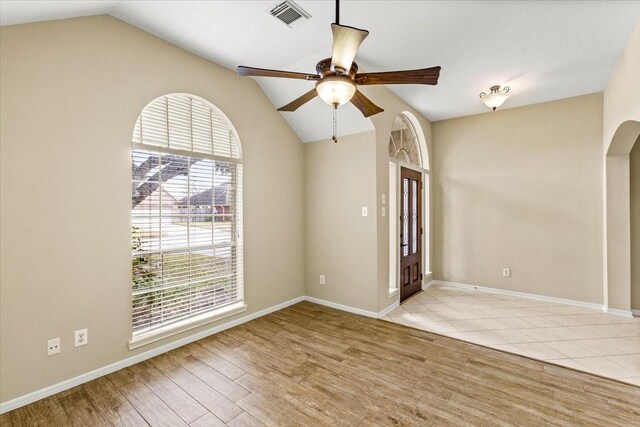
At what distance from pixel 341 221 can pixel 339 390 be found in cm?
219

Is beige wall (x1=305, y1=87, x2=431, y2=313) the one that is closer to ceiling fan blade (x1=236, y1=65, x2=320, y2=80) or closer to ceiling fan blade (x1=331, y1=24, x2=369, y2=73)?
ceiling fan blade (x1=236, y1=65, x2=320, y2=80)

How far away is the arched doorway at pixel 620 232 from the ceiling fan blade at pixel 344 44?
3908 millimetres

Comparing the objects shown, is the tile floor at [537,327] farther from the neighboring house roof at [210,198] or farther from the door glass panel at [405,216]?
the neighboring house roof at [210,198]

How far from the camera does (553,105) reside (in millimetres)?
4203

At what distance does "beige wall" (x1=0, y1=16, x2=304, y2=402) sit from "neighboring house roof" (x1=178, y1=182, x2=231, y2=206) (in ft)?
1.86

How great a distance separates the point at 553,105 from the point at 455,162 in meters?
1.50

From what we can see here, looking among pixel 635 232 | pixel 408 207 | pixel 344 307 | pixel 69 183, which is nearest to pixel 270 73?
pixel 69 183

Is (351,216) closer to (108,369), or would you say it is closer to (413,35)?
(413,35)

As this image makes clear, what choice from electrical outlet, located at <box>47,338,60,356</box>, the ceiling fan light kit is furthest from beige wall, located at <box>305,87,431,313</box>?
electrical outlet, located at <box>47,338,60,356</box>

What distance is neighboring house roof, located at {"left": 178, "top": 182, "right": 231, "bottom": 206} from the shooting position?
Result: 9.83ft

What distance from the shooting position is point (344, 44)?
1.66 meters

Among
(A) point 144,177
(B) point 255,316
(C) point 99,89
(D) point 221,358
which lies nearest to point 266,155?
(A) point 144,177

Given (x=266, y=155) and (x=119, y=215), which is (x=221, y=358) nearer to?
(x=119, y=215)

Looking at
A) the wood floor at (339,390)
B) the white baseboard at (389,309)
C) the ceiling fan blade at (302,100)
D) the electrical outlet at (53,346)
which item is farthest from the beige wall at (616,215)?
the electrical outlet at (53,346)
